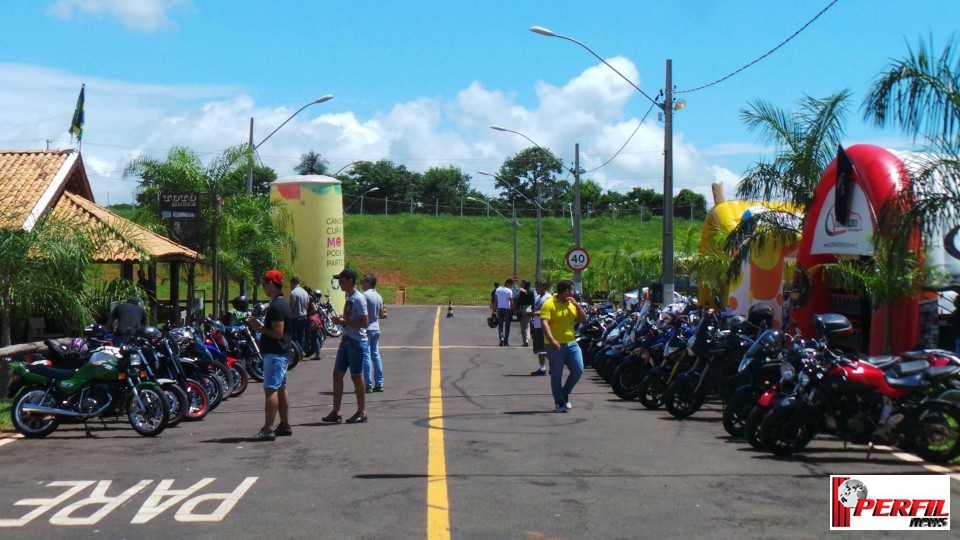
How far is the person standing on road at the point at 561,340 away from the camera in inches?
527

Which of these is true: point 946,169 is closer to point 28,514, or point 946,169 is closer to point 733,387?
point 733,387

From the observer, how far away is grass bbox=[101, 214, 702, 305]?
74.8 meters

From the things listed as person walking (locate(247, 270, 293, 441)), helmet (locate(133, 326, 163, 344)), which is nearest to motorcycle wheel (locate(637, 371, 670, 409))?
person walking (locate(247, 270, 293, 441))

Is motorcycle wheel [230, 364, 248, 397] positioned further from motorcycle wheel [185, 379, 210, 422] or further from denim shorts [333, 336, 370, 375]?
denim shorts [333, 336, 370, 375]

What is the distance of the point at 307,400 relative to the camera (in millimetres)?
15062

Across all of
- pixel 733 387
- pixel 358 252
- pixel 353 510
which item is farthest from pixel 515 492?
pixel 358 252

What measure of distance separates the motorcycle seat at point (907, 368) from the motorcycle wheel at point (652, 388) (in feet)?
13.4

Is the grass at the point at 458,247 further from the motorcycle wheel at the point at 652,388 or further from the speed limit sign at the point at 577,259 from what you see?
the motorcycle wheel at the point at 652,388

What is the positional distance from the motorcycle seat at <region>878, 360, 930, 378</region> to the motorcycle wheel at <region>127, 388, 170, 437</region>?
753 centimetres

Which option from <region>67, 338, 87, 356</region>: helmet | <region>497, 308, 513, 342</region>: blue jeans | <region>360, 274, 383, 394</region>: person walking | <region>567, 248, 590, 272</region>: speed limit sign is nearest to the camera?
<region>67, 338, 87, 356</region>: helmet

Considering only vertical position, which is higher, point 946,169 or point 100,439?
point 946,169

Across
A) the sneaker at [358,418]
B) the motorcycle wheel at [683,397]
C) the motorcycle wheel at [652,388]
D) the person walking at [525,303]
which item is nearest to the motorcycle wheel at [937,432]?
the motorcycle wheel at [683,397]

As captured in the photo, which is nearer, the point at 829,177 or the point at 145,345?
the point at 145,345

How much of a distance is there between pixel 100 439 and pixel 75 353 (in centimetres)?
119
